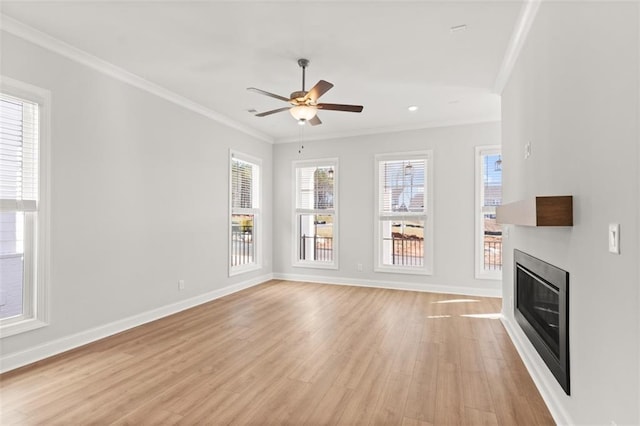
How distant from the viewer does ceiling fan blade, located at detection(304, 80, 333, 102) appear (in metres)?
2.86

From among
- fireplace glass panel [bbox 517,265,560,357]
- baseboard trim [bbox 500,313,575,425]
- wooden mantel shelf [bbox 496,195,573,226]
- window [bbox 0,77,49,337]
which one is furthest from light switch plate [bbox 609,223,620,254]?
window [bbox 0,77,49,337]

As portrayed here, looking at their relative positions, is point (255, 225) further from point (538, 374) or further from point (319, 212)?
point (538, 374)

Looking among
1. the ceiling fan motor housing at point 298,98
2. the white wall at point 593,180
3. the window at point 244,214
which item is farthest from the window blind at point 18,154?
the white wall at point 593,180

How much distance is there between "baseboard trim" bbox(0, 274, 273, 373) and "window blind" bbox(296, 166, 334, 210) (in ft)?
8.11

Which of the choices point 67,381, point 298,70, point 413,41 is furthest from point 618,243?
point 67,381

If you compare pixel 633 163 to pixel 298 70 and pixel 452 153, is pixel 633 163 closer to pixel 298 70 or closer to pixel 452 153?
pixel 298 70

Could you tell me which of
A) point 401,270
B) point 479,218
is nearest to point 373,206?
point 401,270

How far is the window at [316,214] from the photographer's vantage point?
6467 mm

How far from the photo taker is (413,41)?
9.98 ft

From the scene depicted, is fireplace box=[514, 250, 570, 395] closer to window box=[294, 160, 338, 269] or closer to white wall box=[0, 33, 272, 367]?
window box=[294, 160, 338, 269]

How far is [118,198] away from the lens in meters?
3.66

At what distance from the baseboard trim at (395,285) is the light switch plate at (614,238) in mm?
4314

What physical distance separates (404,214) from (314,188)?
6.11 feet

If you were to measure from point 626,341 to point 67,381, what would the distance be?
350 cm
